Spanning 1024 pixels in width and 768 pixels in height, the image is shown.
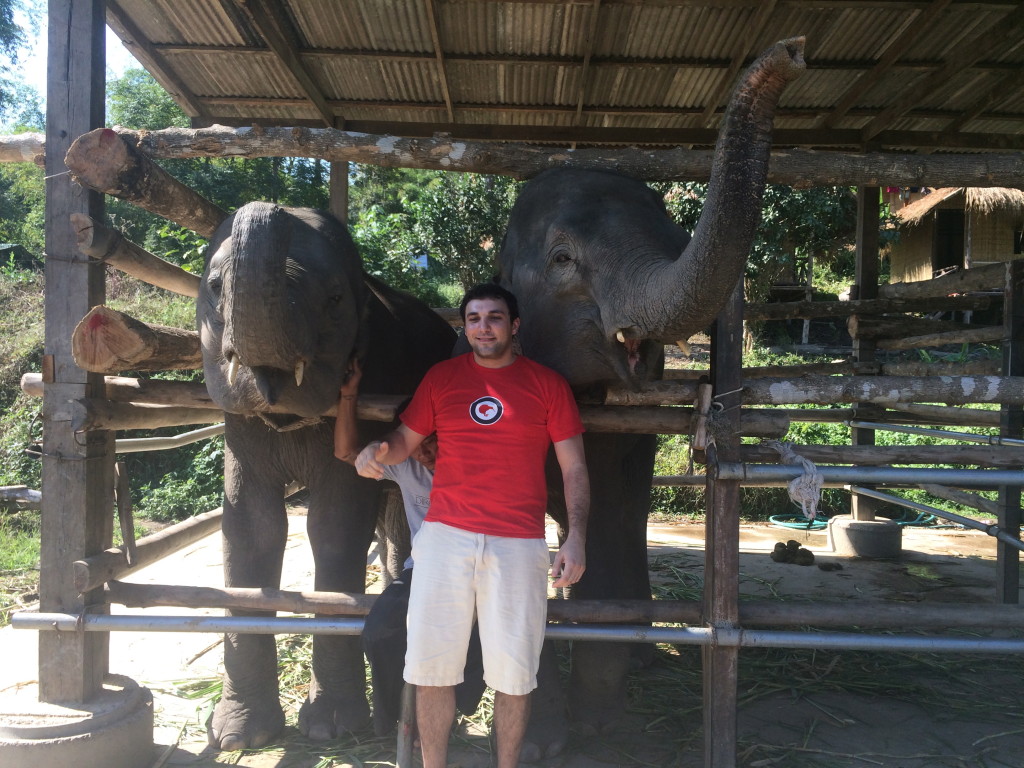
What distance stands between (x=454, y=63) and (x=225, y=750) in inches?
158

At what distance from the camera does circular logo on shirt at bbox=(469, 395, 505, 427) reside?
8.93ft

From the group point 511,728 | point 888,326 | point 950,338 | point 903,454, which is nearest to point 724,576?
point 903,454

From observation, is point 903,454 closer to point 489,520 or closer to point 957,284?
point 489,520

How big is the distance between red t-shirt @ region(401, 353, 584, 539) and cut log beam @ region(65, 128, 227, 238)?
4.64 feet

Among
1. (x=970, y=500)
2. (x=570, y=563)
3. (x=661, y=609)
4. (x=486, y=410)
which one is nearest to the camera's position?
(x=570, y=563)

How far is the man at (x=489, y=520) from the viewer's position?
2.58 metres

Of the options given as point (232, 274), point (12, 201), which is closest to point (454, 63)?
point (232, 274)

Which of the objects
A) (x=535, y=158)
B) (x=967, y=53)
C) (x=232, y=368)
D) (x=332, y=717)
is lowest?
(x=332, y=717)

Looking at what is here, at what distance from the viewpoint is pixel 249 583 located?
341cm

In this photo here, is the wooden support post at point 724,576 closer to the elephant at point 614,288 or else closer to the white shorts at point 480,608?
the elephant at point 614,288

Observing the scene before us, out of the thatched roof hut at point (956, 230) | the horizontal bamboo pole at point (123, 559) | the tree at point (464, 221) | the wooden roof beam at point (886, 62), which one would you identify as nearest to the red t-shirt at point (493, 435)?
the horizontal bamboo pole at point (123, 559)

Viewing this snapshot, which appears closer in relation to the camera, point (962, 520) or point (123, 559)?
point (123, 559)

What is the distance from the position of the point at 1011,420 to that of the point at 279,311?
4772mm

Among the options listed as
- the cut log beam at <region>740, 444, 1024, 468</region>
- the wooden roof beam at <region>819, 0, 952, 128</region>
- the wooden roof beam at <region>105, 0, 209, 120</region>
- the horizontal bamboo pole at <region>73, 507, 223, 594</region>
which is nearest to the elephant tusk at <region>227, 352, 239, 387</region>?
the horizontal bamboo pole at <region>73, 507, 223, 594</region>
